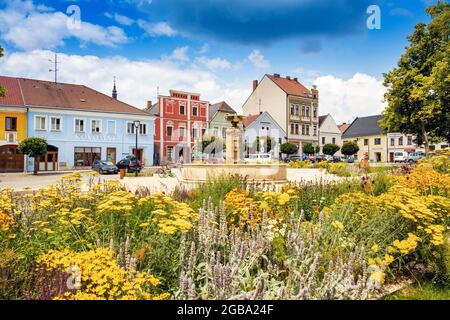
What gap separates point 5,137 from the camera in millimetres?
28734

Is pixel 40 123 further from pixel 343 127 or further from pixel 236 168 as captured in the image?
pixel 343 127

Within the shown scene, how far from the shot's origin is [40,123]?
30484 mm

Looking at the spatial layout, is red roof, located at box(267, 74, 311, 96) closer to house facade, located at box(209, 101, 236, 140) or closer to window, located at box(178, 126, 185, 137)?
house facade, located at box(209, 101, 236, 140)

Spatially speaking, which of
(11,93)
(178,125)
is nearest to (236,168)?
(11,93)

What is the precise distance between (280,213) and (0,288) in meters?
3.15

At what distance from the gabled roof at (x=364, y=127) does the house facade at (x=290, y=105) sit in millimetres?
11457

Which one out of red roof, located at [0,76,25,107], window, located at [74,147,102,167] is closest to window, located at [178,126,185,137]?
window, located at [74,147,102,167]

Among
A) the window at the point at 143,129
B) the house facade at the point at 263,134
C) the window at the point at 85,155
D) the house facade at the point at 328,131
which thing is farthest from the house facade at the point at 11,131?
the house facade at the point at 328,131

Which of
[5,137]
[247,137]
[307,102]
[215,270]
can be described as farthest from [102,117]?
[215,270]

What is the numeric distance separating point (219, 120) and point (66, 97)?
64.9 feet

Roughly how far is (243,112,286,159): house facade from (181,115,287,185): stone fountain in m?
26.9

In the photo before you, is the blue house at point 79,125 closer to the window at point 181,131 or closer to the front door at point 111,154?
the front door at point 111,154

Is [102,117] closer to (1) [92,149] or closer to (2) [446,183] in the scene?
(1) [92,149]

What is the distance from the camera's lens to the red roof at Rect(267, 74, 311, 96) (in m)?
48.9
